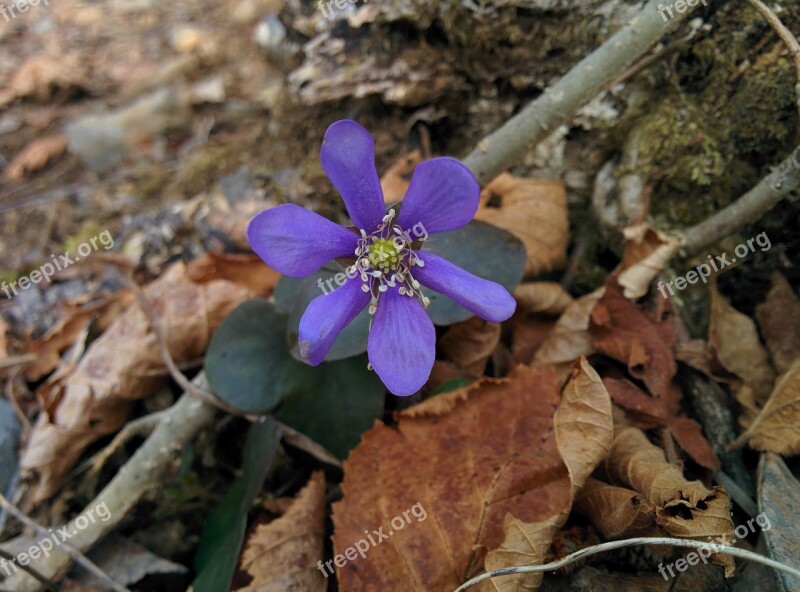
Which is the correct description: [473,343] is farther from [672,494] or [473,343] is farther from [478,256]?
[672,494]

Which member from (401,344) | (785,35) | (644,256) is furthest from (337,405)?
(785,35)

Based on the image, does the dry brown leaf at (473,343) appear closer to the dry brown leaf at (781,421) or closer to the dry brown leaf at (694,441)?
the dry brown leaf at (694,441)

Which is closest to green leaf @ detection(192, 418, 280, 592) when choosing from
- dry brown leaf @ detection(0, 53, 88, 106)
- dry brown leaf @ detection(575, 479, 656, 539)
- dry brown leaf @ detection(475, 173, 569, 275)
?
dry brown leaf @ detection(575, 479, 656, 539)
